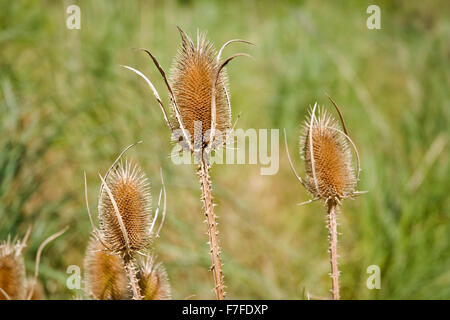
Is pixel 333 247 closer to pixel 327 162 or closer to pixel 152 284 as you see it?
pixel 327 162

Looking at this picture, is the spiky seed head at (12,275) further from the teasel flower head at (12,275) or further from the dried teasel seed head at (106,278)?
the dried teasel seed head at (106,278)

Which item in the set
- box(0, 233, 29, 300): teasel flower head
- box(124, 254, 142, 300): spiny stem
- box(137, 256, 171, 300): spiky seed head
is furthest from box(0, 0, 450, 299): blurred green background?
box(124, 254, 142, 300): spiny stem

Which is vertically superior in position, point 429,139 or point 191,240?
point 429,139

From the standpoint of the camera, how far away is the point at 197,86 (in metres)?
0.73

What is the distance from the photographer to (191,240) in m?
1.79

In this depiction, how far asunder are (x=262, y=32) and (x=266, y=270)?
8.07ft

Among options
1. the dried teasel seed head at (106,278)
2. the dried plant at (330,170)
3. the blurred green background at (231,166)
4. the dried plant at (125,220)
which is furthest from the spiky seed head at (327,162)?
the blurred green background at (231,166)

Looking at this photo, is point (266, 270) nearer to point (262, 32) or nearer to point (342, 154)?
point (342, 154)

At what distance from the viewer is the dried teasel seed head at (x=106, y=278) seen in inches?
32.7

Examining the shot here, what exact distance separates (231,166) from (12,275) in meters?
2.14

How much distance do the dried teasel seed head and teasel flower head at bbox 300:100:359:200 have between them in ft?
1.26

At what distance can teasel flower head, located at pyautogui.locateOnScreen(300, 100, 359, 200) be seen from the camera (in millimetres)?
771

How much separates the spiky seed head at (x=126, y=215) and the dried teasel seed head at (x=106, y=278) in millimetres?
146
